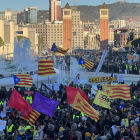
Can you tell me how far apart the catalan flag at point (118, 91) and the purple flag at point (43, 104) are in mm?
2522

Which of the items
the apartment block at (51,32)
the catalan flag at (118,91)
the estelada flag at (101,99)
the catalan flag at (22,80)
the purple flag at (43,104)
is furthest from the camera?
the apartment block at (51,32)

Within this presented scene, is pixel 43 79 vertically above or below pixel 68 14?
below

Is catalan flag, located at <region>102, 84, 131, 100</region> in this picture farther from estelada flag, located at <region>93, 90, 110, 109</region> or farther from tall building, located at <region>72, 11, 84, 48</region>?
tall building, located at <region>72, 11, 84, 48</region>

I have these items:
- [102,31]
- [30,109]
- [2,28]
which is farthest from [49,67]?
[102,31]

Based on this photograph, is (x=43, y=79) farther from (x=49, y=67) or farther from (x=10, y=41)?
(x=10, y=41)

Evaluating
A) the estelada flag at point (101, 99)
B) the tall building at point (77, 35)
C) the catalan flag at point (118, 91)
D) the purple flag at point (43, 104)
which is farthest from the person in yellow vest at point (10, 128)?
the tall building at point (77, 35)

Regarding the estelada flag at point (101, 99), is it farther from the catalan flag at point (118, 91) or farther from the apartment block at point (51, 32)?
the apartment block at point (51, 32)

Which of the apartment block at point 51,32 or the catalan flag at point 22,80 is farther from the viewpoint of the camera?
the apartment block at point 51,32

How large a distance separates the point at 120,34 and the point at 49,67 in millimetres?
146037

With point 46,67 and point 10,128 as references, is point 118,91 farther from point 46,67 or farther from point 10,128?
point 46,67

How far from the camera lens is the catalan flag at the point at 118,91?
33.7 ft

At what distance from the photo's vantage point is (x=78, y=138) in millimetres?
6812

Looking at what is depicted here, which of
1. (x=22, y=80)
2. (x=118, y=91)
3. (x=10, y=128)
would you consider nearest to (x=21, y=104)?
(x=10, y=128)

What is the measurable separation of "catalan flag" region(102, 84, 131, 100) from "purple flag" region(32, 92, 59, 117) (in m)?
2.52
